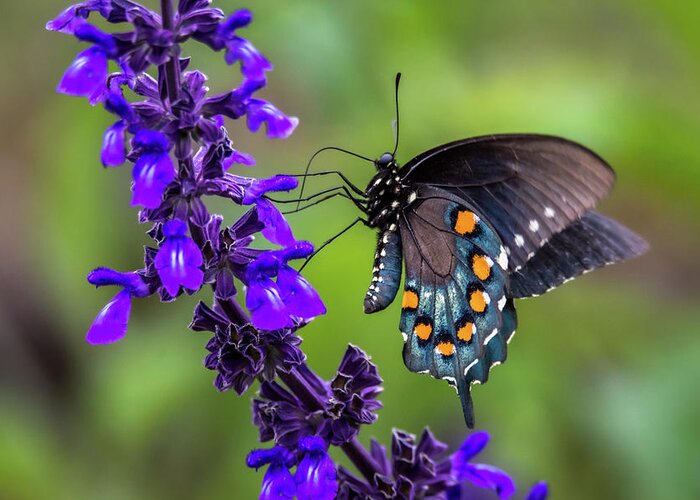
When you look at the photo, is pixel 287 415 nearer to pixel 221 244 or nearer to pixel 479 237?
pixel 221 244

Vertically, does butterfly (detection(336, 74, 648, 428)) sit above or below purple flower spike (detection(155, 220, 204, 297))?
above

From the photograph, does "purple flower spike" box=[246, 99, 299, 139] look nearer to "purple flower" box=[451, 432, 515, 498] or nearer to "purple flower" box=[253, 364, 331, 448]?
"purple flower" box=[253, 364, 331, 448]

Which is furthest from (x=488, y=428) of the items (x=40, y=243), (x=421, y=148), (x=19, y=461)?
(x=40, y=243)

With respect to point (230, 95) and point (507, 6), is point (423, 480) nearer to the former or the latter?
point (230, 95)

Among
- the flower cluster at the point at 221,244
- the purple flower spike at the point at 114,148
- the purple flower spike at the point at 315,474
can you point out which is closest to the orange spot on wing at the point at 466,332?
the flower cluster at the point at 221,244

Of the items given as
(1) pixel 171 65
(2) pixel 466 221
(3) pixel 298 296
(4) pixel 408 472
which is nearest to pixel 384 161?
(2) pixel 466 221

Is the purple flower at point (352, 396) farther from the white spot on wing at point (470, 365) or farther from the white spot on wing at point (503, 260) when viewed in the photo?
the white spot on wing at point (503, 260)

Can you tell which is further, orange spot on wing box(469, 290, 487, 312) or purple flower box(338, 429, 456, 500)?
orange spot on wing box(469, 290, 487, 312)

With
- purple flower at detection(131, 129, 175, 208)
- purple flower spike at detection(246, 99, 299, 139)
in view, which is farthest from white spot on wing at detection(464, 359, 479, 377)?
purple flower at detection(131, 129, 175, 208)
